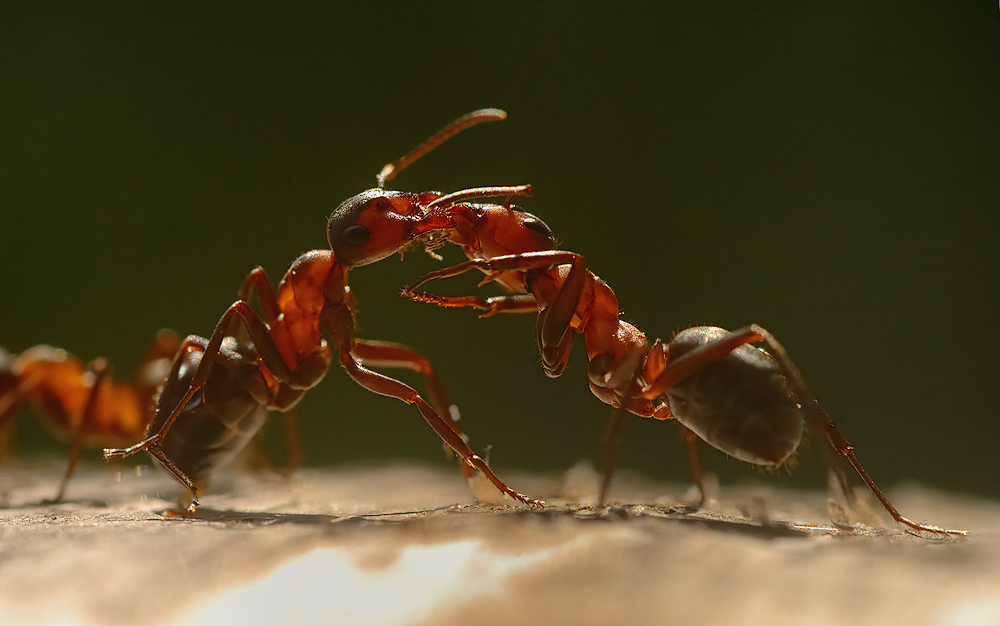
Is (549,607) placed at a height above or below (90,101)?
below

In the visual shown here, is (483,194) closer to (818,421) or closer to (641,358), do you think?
(641,358)

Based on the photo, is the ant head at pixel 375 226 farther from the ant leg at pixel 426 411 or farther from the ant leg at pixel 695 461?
the ant leg at pixel 695 461

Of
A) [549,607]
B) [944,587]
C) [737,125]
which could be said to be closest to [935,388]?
[737,125]

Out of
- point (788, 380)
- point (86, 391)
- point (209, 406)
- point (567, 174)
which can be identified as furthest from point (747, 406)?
point (567, 174)

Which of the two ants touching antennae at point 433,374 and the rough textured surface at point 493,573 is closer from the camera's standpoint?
the rough textured surface at point 493,573

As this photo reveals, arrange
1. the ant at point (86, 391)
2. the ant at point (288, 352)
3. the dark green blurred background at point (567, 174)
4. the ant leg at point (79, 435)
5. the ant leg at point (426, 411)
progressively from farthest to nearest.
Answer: the dark green blurred background at point (567, 174) → the ant at point (86, 391) → the ant leg at point (79, 435) → the ant at point (288, 352) → the ant leg at point (426, 411)

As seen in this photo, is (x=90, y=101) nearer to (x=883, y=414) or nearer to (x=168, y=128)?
(x=168, y=128)

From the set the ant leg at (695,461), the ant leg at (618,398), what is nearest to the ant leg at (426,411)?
the ant leg at (618,398)

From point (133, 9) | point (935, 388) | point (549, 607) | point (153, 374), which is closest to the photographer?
point (549, 607)
